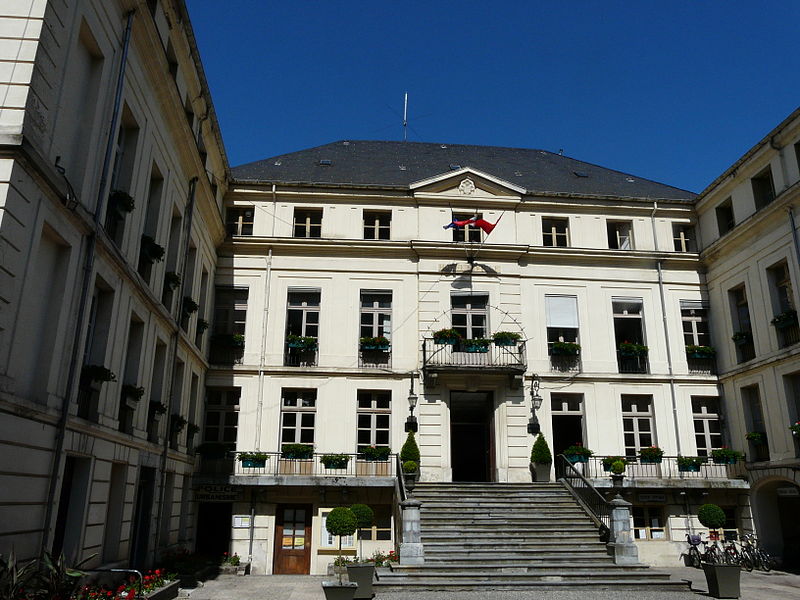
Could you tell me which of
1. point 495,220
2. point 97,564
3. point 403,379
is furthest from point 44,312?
point 495,220

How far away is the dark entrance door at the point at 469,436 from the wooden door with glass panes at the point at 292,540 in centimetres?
541

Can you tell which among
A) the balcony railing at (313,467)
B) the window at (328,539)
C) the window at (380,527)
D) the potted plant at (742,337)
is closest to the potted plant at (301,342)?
the balcony railing at (313,467)

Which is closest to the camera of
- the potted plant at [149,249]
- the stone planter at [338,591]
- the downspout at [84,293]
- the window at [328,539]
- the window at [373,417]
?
the downspout at [84,293]

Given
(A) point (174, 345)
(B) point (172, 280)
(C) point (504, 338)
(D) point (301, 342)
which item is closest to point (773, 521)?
(C) point (504, 338)

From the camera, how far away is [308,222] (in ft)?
70.6

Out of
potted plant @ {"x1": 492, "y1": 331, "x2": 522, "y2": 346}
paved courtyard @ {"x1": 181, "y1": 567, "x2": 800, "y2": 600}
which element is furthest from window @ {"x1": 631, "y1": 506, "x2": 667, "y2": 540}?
potted plant @ {"x1": 492, "y1": 331, "x2": 522, "y2": 346}

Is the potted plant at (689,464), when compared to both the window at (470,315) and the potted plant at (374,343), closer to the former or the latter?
the window at (470,315)

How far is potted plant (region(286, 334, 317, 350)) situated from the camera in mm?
19891

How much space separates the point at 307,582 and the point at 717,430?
13230 mm

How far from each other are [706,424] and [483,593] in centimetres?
1094

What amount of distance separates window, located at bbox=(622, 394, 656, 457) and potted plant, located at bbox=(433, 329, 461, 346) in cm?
574

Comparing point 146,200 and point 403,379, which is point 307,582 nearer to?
point 403,379

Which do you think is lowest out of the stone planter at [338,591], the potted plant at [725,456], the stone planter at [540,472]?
the stone planter at [338,591]

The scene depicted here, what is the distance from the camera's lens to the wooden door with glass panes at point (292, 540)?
18.2 metres
